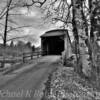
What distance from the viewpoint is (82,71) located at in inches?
221

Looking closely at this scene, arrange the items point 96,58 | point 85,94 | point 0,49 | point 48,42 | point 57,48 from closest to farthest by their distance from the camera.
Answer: point 85,94 → point 96,58 → point 0,49 → point 48,42 → point 57,48

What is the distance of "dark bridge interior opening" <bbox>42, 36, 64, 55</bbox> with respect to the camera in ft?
61.8

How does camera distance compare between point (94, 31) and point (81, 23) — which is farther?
point (81, 23)

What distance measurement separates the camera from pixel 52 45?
67.6ft

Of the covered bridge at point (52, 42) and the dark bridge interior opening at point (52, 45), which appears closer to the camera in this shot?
the covered bridge at point (52, 42)

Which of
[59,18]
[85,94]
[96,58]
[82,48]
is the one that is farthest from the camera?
[59,18]

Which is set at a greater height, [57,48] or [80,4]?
[80,4]

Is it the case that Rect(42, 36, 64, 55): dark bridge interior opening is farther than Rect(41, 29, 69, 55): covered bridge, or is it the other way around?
Rect(42, 36, 64, 55): dark bridge interior opening

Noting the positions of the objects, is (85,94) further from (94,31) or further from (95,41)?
(94,31)

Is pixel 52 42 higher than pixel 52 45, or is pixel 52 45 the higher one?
pixel 52 42

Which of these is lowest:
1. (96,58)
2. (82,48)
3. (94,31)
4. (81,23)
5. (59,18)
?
(96,58)

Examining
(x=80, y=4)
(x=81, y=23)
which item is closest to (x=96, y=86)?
(x=81, y=23)

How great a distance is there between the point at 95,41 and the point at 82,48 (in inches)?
47.5

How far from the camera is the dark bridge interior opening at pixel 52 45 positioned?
61.8 feet
